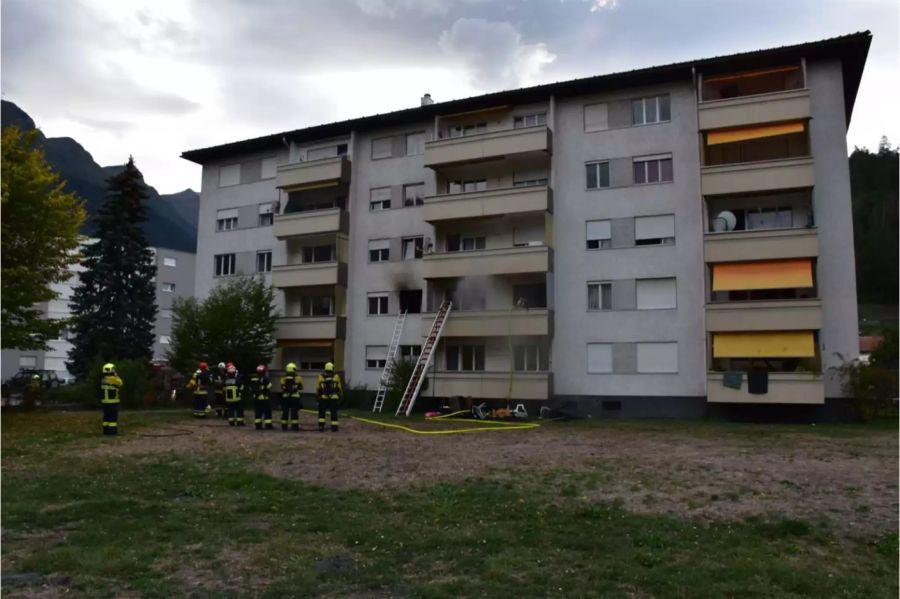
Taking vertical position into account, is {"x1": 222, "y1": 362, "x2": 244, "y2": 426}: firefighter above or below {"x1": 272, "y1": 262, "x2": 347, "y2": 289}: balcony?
below

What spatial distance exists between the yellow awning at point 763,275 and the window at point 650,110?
7.36 m

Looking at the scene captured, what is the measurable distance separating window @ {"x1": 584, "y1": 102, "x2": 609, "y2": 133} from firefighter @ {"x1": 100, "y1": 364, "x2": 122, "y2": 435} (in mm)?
23193

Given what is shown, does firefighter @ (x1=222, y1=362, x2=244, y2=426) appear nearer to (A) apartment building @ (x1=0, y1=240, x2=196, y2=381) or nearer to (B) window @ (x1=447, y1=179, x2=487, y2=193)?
(B) window @ (x1=447, y1=179, x2=487, y2=193)

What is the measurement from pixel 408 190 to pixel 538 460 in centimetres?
2406

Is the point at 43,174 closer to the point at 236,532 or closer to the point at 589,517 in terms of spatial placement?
the point at 236,532

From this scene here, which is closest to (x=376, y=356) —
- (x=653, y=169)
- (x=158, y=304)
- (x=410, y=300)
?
(x=410, y=300)

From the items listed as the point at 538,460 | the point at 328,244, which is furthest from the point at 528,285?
the point at 538,460

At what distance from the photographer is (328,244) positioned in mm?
38469

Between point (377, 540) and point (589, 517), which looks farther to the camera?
point (589, 517)

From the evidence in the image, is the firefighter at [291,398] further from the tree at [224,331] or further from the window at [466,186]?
the window at [466,186]

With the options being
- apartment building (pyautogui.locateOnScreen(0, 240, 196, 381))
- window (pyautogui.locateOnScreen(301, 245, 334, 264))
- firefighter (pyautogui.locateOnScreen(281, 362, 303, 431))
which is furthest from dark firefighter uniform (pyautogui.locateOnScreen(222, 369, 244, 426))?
apartment building (pyautogui.locateOnScreen(0, 240, 196, 381))

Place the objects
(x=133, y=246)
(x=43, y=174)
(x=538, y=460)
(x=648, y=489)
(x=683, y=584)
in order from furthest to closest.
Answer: (x=133, y=246) → (x=43, y=174) → (x=538, y=460) → (x=648, y=489) → (x=683, y=584)

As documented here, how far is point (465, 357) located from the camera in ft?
112

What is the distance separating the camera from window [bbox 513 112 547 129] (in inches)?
1337
